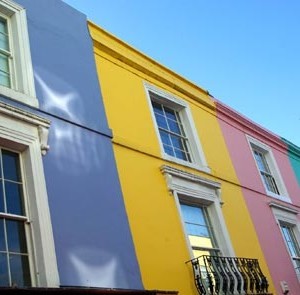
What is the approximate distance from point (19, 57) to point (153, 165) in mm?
2958

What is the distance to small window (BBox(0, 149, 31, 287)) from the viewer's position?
16.9ft

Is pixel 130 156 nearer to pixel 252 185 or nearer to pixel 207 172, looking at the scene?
pixel 207 172

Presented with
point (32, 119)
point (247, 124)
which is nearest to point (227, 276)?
point (32, 119)

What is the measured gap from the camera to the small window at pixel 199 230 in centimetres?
814

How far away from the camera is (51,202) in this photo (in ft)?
19.2

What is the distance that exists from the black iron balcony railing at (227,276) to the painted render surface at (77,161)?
1.46 m

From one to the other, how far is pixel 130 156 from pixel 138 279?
7.53 ft

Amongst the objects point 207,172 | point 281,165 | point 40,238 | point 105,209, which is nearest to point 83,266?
point 40,238

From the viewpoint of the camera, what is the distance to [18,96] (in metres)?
6.49

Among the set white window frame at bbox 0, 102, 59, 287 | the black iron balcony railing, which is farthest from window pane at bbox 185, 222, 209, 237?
white window frame at bbox 0, 102, 59, 287

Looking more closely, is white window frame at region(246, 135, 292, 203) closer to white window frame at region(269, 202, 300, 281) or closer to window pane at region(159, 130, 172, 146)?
white window frame at region(269, 202, 300, 281)

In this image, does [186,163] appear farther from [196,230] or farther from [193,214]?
[196,230]

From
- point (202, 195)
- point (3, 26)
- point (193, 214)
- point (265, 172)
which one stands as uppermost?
point (3, 26)

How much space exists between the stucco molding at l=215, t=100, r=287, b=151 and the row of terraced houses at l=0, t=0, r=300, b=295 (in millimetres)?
740
